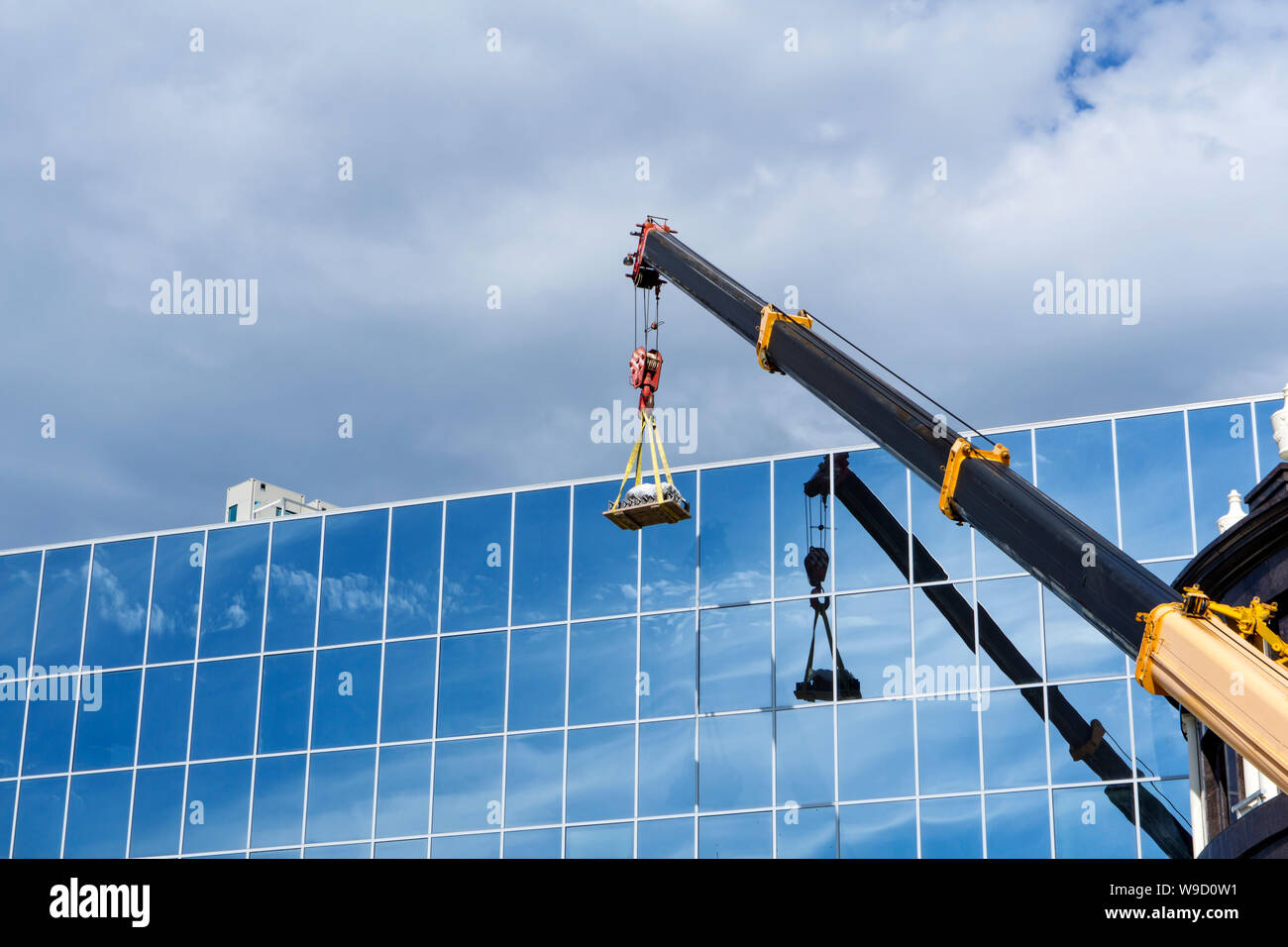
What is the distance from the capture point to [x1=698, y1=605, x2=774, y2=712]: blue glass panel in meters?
32.2

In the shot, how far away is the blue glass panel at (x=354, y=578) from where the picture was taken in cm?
3553

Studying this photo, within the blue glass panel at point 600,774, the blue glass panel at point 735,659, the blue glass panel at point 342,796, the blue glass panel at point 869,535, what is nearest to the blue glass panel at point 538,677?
the blue glass panel at point 600,774

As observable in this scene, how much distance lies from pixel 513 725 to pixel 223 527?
30.1 ft

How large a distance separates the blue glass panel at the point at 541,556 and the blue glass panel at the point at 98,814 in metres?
10.2

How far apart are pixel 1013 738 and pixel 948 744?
125cm

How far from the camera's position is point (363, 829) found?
34.0 metres

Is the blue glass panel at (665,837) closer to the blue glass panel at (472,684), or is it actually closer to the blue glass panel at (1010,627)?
the blue glass panel at (472,684)

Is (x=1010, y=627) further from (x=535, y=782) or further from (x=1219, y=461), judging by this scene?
(x=535, y=782)

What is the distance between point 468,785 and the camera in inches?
1324

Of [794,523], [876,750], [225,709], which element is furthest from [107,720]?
[876,750]

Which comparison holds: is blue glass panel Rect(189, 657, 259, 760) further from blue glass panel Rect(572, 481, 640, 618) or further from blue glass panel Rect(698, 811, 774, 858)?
blue glass panel Rect(698, 811, 774, 858)
